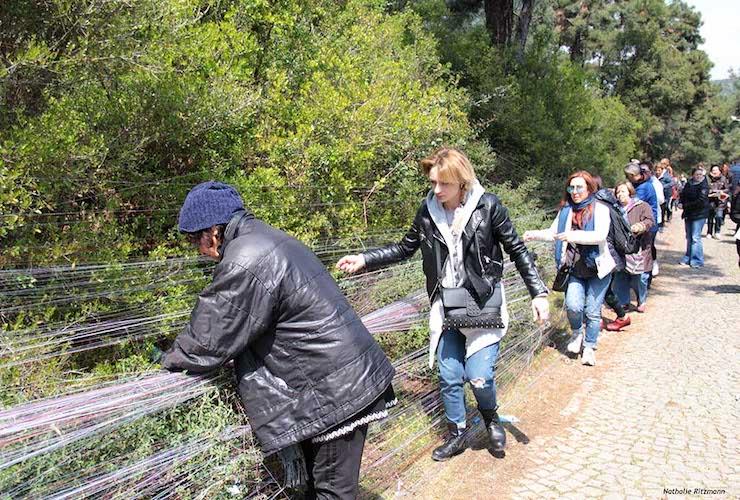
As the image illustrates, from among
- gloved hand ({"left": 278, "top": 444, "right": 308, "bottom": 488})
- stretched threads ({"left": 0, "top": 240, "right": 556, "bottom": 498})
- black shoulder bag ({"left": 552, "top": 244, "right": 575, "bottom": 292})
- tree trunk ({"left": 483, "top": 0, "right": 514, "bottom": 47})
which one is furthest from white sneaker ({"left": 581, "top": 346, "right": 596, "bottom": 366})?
tree trunk ({"left": 483, "top": 0, "right": 514, "bottom": 47})

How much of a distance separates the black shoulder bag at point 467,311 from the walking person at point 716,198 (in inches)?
396

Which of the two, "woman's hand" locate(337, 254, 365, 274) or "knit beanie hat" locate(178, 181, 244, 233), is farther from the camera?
"woman's hand" locate(337, 254, 365, 274)

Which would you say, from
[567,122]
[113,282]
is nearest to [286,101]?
[113,282]

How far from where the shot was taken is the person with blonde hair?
3.61m

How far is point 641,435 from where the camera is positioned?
4332mm

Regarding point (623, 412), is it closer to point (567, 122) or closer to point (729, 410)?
point (729, 410)

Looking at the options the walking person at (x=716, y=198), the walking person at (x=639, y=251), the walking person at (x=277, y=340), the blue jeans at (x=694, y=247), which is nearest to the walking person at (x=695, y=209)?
the blue jeans at (x=694, y=247)

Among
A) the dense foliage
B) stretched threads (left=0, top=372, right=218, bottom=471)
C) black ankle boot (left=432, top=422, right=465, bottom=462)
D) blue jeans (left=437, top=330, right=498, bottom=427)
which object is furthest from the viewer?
black ankle boot (left=432, top=422, right=465, bottom=462)

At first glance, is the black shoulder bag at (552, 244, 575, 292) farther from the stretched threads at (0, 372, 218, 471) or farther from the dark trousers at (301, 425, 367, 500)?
the stretched threads at (0, 372, 218, 471)

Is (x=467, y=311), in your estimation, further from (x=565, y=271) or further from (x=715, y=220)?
(x=715, y=220)

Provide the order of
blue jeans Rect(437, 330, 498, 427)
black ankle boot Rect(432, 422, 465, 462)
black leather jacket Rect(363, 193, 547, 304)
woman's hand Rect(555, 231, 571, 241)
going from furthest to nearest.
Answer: woman's hand Rect(555, 231, 571, 241), black ankle boot Rect(432, 422, 465, 462), blue jeans Rect(437, 330, 498, 427), black leather jacket Rect(363, 193, 547, 304)

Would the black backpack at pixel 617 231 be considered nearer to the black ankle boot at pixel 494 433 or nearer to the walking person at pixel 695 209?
the black ankle boot at pixel 494 433

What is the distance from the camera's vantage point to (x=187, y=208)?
7.95 feet

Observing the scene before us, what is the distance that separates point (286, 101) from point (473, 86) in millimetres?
6698
